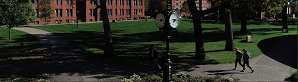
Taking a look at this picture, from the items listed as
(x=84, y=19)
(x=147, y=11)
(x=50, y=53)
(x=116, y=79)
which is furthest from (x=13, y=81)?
(x=147, y=11)

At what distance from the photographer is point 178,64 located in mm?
18312

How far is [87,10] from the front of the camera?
231 ft

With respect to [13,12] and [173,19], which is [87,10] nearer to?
[13,12]

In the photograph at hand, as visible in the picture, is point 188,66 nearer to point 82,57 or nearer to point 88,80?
point 88,80

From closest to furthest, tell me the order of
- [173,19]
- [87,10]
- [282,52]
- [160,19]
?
1. [173,19]
2. [160,19]
3. [282,52]
4. [87,10]

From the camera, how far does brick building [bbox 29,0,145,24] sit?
63094 millimetres

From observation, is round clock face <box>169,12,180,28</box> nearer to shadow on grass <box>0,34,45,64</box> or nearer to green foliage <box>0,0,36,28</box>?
shadow on grass <box>0,34,45,64</box>

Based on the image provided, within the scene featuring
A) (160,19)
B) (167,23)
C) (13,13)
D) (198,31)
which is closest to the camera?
(167,23)

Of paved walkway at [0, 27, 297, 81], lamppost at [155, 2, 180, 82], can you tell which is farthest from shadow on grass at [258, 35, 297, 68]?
lamppost at [155, 2, 180, 82]

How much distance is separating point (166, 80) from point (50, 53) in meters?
14.4

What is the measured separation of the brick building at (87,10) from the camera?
63094mm

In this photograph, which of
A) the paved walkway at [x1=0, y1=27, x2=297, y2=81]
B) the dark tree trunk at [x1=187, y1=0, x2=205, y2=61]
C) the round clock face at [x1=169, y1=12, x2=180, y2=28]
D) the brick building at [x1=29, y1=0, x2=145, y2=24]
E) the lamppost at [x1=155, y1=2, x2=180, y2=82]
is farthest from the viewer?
the brick building at [x1=29, y1=0, x2=145, y2=24]

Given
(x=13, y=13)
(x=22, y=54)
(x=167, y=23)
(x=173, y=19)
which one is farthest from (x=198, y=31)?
(x=13, y=13)

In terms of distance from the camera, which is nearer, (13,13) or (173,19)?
(173,19)
